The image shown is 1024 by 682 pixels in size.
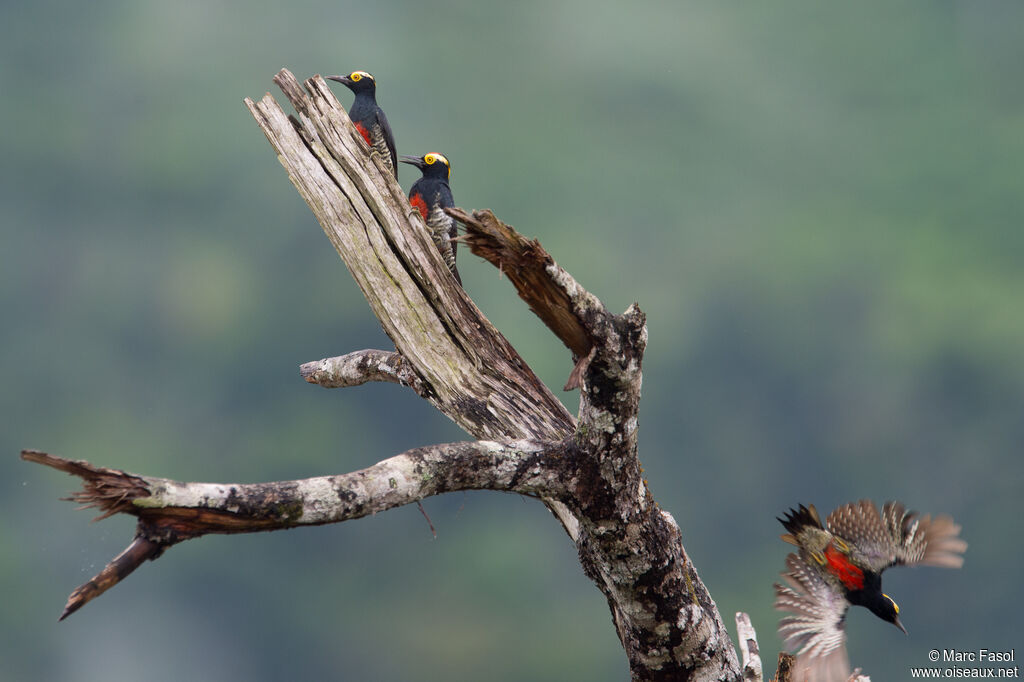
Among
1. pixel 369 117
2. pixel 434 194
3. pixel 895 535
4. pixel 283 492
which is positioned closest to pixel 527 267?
pixel 283 492

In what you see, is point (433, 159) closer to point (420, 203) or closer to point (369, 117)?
Result: point (420, 203)

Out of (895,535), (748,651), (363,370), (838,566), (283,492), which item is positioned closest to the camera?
(283,492)

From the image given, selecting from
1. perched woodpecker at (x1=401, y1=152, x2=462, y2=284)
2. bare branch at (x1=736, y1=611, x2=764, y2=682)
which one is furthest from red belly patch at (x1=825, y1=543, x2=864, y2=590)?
perched woodpecker at (x1=401, y1=152, x2=462, y2=284)

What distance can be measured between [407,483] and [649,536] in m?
1.02

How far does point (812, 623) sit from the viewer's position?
342 centimetres

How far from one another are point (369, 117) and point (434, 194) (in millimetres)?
648

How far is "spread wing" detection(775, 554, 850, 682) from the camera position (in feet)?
11.0

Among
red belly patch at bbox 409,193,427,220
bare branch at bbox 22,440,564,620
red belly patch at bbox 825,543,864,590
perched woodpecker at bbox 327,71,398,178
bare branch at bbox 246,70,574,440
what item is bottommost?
bare branch at bbox 22,440,564,620

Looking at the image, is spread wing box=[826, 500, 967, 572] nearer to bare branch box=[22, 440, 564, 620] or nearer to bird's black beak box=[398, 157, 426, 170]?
bare branch box=[22, 440, 564, 620]

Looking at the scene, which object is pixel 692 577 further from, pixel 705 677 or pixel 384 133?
pixel 384 133

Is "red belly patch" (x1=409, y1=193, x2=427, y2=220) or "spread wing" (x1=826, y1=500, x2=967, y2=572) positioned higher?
"red belly patch" (x1=409, y1=193, x2=427, y2=220)

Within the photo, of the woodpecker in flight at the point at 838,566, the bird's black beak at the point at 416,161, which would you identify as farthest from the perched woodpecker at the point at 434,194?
the woodpecker in flight at the point at 838,566

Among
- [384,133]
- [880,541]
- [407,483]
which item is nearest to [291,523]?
[407,483]

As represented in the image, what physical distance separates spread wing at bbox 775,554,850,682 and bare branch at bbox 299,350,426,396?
1.77m
